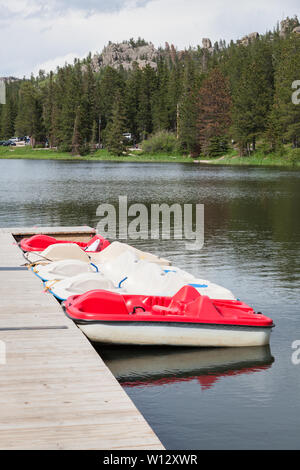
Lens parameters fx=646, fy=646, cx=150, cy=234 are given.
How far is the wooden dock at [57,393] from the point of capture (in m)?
6.05

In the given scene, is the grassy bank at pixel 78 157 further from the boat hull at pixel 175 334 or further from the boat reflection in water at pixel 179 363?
the boat reflection in water at pixel 179 363

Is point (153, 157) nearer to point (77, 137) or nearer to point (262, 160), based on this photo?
point (77, 137)

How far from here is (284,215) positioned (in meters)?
33.0

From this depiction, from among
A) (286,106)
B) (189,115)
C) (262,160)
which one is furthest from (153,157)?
(286,106)

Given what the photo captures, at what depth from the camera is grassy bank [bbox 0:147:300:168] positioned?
318ft

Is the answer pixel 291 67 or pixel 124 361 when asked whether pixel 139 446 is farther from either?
pixel 291 67

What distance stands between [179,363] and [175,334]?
20.9 inches

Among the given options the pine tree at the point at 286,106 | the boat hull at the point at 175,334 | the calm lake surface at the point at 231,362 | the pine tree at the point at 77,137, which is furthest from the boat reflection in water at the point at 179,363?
the pine tree at the point at 77,137

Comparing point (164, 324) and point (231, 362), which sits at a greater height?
point (164, 324)

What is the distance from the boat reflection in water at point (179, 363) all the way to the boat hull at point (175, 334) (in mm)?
153

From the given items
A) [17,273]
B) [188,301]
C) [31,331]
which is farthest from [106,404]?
[17,273]

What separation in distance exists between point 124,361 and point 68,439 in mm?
4422

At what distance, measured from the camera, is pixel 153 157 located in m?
119

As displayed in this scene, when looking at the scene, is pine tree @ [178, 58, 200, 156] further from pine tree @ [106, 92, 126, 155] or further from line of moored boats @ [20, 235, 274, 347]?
line of moored boats @ [20, 235, 274, 347]
